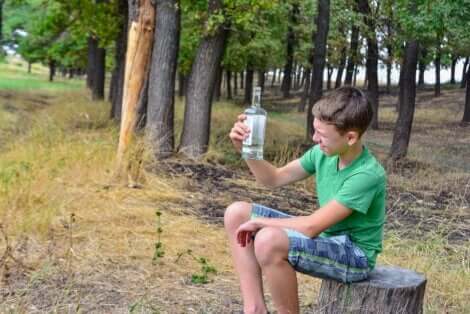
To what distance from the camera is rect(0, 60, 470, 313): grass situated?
15.7ft

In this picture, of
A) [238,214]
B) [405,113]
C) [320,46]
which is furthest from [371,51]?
[238,214]

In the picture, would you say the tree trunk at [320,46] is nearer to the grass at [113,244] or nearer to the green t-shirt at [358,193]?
the grass at [113,244]

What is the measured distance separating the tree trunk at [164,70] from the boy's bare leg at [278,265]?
775 centimetres

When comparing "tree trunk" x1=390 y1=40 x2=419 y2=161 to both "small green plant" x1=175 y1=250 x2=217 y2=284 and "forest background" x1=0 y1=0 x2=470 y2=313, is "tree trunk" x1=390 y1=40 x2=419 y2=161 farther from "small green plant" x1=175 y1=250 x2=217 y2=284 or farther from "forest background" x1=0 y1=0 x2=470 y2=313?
"small green plant" x1=175 y1=250 x2=217 y2=284

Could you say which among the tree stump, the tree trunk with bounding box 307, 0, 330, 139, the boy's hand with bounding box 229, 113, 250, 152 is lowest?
the tree stump

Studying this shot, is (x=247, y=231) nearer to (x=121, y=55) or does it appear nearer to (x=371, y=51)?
(x=121, y=55)

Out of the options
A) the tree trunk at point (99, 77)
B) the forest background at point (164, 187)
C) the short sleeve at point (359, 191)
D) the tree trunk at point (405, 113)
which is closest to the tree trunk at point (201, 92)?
the forest background at point (164, 187)

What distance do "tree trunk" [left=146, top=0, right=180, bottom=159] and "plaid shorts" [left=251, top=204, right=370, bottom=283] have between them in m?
7.76

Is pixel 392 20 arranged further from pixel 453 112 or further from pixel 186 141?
pixel 453 112

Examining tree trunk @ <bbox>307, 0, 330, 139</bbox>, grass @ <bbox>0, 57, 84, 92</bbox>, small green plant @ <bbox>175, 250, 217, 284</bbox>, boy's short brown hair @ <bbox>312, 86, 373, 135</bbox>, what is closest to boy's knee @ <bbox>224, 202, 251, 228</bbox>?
boy's short brown hair @ <bbox>312, 86, 373, 135</bbox>

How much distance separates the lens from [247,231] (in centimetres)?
380

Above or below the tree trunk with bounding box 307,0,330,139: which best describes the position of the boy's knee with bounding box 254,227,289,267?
below

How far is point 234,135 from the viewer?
3.84 m

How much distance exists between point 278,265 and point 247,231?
0.24 meters
